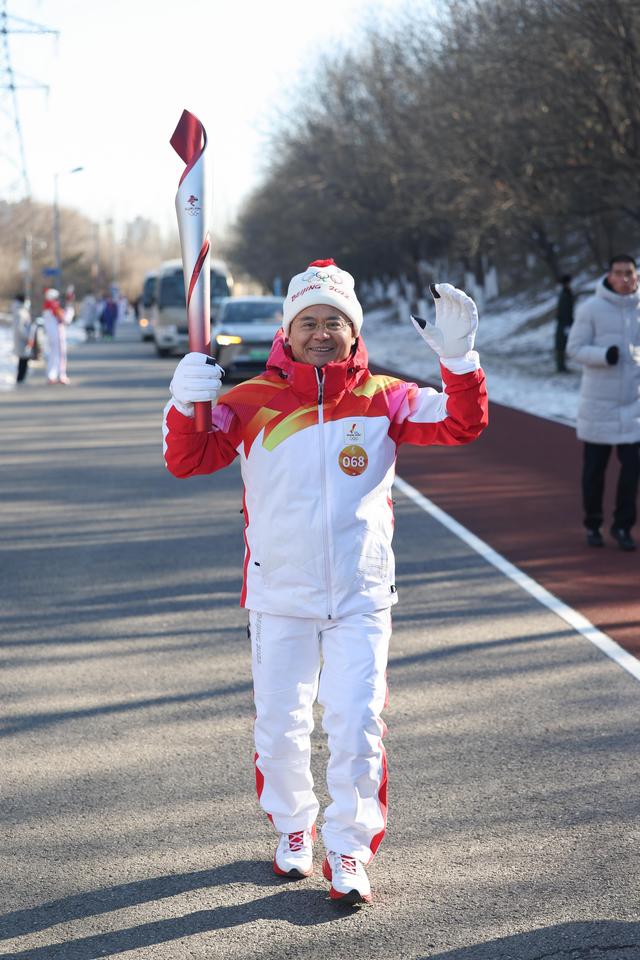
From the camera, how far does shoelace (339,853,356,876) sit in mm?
3994

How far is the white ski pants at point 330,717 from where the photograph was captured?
4.04m

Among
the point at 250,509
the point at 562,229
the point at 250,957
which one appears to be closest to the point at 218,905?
the point at 250,957

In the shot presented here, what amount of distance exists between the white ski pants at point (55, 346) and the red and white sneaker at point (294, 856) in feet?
81.5

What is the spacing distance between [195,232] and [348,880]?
1920 millimetres

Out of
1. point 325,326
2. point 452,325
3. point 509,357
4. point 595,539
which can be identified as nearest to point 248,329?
point 509,357

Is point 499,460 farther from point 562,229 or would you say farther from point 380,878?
point 562,229

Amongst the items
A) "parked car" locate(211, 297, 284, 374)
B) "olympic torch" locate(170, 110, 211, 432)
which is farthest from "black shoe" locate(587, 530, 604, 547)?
"parked car" locate(211, 297, 284, 374)

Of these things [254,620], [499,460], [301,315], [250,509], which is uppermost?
[301,315]

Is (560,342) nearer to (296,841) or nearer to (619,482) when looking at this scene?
(619,482)

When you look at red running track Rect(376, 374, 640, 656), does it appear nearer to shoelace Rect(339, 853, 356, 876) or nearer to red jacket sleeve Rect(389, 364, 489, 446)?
red jacket sleeve Rect(389, 364, 489, 446)

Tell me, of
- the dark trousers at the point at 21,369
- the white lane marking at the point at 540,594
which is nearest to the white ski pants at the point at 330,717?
the white lane marking at the point at 540,594

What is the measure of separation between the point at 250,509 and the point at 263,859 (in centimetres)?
107

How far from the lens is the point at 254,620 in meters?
4.18

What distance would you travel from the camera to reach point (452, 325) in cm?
409
